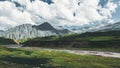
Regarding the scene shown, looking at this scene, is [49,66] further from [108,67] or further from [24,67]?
[108,67]

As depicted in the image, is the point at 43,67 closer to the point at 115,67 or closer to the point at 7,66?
the point at 7,66

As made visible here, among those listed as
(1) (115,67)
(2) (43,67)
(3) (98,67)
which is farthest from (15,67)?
(1) (115,67)

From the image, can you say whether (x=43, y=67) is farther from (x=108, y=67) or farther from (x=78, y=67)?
(x=108, y=67)

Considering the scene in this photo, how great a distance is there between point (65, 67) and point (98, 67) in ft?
39.7

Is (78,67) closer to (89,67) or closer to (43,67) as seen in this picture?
(89,67)

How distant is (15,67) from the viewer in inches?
3730

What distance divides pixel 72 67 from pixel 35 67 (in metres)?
13.6

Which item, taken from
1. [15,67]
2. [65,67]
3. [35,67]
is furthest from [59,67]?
[15,67]

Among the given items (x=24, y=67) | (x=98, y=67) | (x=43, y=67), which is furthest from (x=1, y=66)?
(x=98, y=67)

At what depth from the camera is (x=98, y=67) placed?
95.2 metres

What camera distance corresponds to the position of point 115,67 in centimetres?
9662

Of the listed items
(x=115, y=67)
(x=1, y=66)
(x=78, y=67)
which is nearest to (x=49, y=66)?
(x=78, y=67)

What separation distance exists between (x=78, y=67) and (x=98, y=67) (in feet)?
24.0

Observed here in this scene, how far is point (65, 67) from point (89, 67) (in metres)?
8.75
